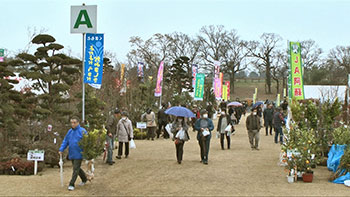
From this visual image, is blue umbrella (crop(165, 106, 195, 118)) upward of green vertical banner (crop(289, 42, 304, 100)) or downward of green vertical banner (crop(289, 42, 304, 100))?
downward

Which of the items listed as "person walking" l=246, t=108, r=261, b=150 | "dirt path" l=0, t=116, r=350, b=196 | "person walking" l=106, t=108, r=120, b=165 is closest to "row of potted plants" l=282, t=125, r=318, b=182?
"dirt path" l=0, t=116, r=350, b=196

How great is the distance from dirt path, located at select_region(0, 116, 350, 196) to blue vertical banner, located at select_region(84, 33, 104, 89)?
2609 mm

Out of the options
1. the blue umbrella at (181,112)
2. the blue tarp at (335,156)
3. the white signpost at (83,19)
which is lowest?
the blue tarp at (335,156)

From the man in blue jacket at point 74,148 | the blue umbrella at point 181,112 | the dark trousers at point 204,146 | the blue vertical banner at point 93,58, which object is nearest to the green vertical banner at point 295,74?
the dark trousers at point 204,146

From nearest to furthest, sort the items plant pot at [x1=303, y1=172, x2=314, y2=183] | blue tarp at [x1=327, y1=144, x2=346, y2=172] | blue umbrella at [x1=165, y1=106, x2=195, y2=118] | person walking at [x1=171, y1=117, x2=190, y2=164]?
plant pot at [x1=303, y1=172, x2=314, y2=183] → blue tarp at [x1=327, y1=144, x2=346, y2=172] → person walking at [x1=171, y1=117, x2=190, y2=164] → blue umbrella at [x1=165, y1=106, x2=195, y2=118]

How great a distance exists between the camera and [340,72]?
214 ft

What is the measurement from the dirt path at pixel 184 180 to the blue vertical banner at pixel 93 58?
103 inches

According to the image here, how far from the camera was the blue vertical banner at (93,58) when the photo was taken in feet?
42.0

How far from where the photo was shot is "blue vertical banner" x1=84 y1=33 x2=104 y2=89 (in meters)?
12.8

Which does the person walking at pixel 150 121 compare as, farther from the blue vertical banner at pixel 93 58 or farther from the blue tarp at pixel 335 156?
the blue tarp at pixel 335 156

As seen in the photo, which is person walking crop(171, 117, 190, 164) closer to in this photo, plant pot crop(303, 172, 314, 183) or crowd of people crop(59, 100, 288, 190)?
crowd of people crop(59, 100, 288, 190)

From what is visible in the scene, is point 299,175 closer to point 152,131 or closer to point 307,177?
point 307,177

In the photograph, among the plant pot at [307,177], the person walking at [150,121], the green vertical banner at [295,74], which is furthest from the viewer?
the person walking at [150,121]

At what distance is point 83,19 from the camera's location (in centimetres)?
1167
